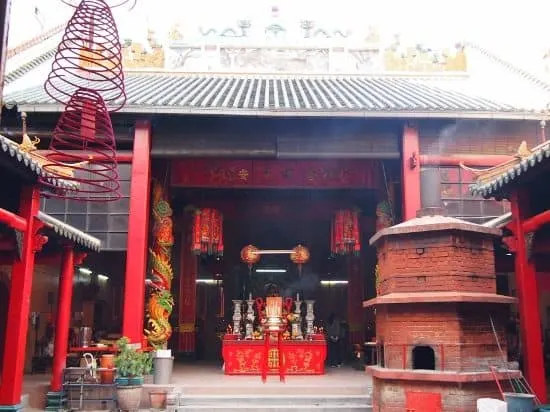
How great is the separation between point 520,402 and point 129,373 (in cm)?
547

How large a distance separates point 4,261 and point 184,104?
4.13 m

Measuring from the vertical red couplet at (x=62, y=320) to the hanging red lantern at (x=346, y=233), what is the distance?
553 centimetres

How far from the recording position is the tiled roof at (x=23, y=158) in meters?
6.82

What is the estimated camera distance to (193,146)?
10992mm

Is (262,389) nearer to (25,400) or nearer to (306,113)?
(25,400)

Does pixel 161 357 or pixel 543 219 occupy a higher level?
pixel 543 219

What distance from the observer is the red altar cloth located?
1134 centimetres

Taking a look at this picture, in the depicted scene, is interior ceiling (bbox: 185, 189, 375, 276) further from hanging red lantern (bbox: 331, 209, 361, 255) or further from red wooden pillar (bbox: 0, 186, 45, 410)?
red wooden pillar (bbox: 0, 186, 45, 410)

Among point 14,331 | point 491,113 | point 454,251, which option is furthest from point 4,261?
point 491,113

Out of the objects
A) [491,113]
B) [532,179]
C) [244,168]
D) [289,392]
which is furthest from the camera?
[244,168]

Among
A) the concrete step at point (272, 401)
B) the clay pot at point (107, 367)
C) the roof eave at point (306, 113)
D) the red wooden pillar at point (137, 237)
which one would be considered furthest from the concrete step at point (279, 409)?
the roof eave at point (306, 113)

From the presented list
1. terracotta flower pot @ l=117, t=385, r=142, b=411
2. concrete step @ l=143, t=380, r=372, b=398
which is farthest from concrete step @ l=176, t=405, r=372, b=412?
terracotta flower pot @ l=117, t=385, r=142, b=411

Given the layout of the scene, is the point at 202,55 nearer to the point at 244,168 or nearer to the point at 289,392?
the point at 244,168

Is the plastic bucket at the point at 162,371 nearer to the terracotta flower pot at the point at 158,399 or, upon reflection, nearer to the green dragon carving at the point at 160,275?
the terracotta flower pot at the point at 158,399
